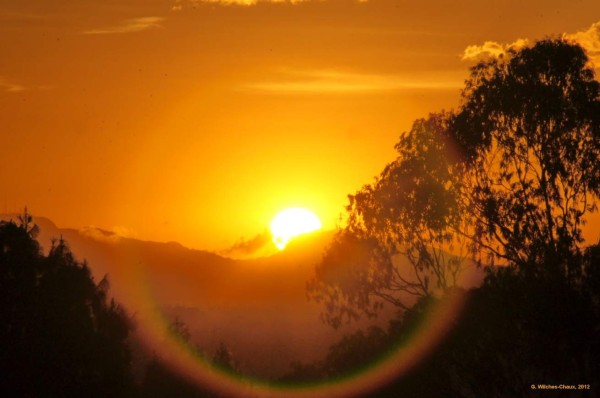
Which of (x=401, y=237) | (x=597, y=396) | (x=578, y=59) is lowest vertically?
(x=597, y=396)

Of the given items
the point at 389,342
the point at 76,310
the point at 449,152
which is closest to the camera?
the point at 76,310

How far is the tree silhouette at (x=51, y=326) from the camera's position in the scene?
40750 mm

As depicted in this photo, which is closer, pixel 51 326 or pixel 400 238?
pixel 51 326

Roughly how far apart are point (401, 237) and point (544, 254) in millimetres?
12462

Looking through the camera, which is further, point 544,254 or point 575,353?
point 544,254

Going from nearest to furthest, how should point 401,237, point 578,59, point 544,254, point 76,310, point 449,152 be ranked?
1. point 76,310
2. point 544,254
3. point 578,59
4. point 449,152
5. point 401,237

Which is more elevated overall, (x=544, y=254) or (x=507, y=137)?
(x=507, y=137)

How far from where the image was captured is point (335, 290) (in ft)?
212

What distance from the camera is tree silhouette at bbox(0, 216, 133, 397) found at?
40.8 metres

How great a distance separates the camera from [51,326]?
143ft

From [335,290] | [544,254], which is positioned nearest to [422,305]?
[335,290]

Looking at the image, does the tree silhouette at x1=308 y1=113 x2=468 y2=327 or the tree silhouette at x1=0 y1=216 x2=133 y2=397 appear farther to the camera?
the tree silhouette at x1=308 y1=113 x2=468 y2=327

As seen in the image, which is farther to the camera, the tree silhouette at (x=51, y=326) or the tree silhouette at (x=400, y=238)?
the tree silhouette at (x=400, y=238)

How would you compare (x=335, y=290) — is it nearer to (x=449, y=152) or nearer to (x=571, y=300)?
(x=449, y=152)
